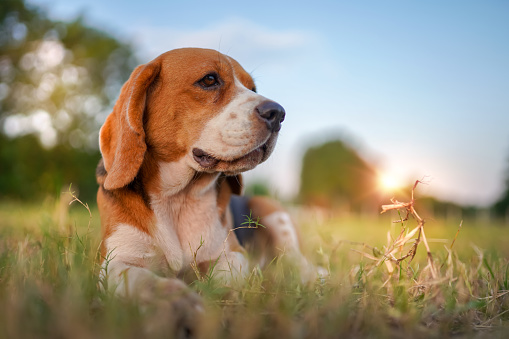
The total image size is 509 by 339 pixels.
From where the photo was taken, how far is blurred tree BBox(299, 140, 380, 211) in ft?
A: 72.2

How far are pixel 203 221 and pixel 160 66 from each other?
1230 millimetres

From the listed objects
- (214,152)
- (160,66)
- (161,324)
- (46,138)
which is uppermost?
(160,66)

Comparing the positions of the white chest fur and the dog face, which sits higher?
the dog face

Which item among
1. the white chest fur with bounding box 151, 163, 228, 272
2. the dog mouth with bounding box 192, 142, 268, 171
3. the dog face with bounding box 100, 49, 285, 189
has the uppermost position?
the dog face with bounding box 100, 49, 285, 189

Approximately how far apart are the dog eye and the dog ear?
909mm

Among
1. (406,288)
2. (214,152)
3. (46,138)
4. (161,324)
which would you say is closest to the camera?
(161,324)

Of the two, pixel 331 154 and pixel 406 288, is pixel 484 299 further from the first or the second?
pixel 331 154

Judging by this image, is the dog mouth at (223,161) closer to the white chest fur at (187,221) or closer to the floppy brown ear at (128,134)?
the white chest fur at (187,221)

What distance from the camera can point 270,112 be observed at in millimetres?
2770

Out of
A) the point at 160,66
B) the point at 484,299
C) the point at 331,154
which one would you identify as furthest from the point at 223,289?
the point at 331,154

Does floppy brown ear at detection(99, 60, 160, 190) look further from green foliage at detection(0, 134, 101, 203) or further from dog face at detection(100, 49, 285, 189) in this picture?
green foliage at detection(0, 134, 101, 203)

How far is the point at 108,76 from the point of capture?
78.9 ft

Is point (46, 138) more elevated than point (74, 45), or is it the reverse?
point (74, 45)

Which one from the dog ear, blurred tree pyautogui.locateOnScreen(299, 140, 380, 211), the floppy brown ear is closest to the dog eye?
the floppy brown ear
